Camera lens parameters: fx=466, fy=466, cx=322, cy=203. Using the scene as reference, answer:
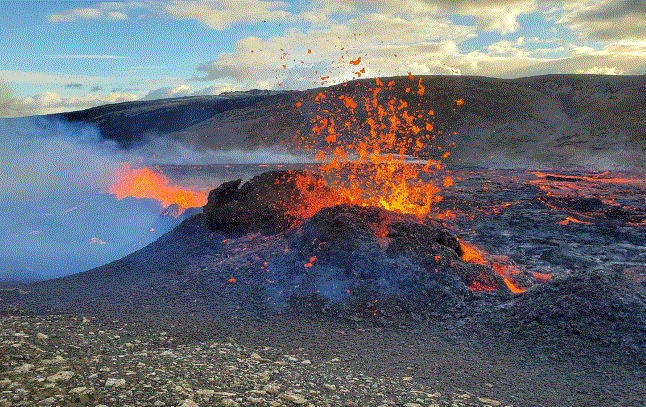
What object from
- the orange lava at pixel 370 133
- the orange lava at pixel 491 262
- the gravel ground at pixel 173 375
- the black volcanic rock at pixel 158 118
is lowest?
the orange lava at pixel 491 262

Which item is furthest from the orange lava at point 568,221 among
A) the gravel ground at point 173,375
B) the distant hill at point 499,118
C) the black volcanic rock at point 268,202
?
the distant hill at point 499,118

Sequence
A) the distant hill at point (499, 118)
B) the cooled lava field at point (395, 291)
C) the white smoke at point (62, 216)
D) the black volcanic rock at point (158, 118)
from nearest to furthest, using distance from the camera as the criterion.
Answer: the cooled lava field at point (395, 291) → the white smoke at point (62, 216) → the distant hill at point (499, 118) → the black volcanic rock at point (158, 118)

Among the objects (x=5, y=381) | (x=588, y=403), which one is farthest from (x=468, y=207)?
(x=5, y=381)

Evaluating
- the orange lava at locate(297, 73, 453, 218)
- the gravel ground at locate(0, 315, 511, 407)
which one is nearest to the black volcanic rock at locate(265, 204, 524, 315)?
the gravel ground at locate(0, 315, 511, 407)

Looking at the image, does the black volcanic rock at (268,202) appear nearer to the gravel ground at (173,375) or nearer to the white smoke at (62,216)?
the white smoke at (62,216)

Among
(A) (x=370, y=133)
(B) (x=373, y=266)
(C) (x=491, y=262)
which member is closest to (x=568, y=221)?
(C) (x=491, y=262)

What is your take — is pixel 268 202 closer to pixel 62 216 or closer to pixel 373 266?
pixel 373 266
